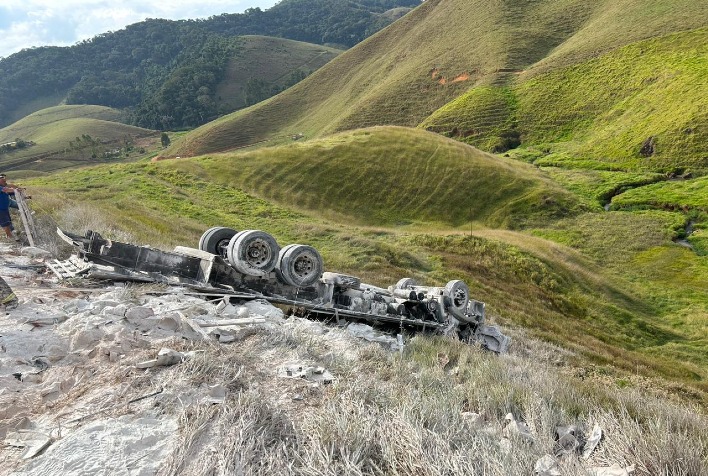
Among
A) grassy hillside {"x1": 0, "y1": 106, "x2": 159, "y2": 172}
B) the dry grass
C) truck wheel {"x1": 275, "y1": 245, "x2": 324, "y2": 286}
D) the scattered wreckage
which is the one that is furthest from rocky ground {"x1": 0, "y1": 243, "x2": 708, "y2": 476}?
grassy hillside {"x1": 0, "y1": 106, "x2": 159, "y2": 172}

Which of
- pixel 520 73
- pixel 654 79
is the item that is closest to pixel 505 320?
pixel 654 79

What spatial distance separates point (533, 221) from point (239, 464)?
3751 centimetres

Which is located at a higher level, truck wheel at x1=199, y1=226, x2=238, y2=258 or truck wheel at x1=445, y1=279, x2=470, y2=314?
truck wheel at x1=199, y1=226, x2=238, y2=258

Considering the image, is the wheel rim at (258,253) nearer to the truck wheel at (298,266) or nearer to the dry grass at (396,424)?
the truck wheel at (298,266)

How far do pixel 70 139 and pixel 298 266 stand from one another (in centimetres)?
12094

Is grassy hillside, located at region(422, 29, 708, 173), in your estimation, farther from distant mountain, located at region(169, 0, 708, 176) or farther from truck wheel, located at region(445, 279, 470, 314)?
truck wheel, located at region(445, 279, 470, 314)

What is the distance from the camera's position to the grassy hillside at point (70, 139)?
89375mm

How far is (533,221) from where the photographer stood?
37.2 metres

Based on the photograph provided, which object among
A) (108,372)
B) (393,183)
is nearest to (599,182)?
(393,183)

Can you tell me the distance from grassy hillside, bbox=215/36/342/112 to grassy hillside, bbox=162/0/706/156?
3517 centimetres

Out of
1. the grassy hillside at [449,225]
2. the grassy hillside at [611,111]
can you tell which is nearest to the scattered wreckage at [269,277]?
the grassy hillside at [449,225]

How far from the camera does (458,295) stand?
35.8 ft

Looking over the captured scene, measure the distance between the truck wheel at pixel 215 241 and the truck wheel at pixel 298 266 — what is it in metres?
1.65

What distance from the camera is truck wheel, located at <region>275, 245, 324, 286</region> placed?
9117 mm
